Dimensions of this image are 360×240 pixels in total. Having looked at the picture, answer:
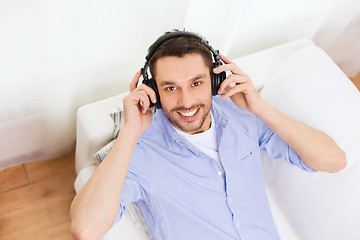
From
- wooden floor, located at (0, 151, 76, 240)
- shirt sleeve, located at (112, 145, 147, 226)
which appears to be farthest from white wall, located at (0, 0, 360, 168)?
shirt sleeve, located at (112, 145, 147, 226)

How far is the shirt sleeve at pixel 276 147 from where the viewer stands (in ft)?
4.71

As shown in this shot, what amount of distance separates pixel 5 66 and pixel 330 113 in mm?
1184

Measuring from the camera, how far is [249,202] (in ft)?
4.71

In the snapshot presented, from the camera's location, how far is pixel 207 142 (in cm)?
143

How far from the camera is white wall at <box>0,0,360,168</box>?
Result: 4.04ft

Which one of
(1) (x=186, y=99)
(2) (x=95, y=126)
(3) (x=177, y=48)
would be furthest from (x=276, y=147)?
(2) (x=95, y=126)

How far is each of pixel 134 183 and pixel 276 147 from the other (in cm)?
57

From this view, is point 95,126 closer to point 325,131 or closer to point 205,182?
point 205,182

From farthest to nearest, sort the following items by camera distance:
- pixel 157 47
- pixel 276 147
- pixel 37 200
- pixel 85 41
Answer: pixel 37 200 < pixel 276 147 < pixel 85 41 < pixel 157 47

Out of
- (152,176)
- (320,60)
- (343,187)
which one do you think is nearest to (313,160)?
(343,187)

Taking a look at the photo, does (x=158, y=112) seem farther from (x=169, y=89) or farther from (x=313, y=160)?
(x=313, y=160)

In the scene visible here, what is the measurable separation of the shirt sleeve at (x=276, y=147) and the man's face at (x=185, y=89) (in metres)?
0.30

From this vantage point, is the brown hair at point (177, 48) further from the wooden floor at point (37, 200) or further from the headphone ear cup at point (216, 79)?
the wooden floor at point (37, 200)

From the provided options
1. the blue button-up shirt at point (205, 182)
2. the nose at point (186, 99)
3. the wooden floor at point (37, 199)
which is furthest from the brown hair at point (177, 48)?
the wooden floor at point (37, 199)
